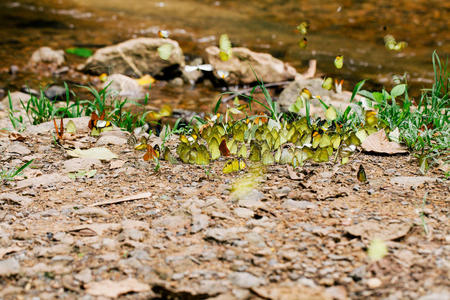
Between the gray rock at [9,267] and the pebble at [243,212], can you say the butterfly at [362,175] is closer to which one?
the pebble at [243,212]

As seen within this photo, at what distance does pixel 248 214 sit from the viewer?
6.86ft

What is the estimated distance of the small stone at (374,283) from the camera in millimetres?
1574

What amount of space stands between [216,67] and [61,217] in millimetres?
3849

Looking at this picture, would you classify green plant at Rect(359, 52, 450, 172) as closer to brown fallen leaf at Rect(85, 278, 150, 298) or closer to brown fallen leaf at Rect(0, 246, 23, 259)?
brown fallen leaf at Rect(85, 278, 150, 298)

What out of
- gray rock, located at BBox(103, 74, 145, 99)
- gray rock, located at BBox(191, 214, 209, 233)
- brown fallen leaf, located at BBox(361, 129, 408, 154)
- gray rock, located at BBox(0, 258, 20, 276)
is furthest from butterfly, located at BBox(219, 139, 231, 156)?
gray rock, located at BBox(103, 74, 145, 99)

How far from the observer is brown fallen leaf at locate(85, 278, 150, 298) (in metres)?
1.60

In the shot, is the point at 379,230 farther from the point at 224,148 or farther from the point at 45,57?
the point at 45,57

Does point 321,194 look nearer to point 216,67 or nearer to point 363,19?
point 216,67

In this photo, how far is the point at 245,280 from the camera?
5.44 ft

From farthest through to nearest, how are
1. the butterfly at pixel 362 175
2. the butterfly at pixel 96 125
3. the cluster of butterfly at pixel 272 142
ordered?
1. the butterfly at pixel 96 125
2. the cluster of butterfly at pixel 272 142
3. the butterfly at pixel 362 175

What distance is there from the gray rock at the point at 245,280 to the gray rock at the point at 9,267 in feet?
2.62

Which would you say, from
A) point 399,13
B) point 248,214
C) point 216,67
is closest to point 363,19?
point 399,13

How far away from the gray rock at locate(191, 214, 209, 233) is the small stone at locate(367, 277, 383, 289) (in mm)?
715

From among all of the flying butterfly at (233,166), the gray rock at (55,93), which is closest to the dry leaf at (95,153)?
the flying butterfly at (233,166)
